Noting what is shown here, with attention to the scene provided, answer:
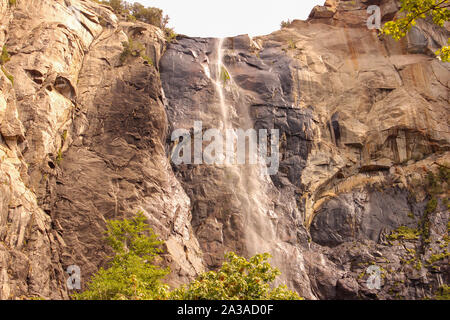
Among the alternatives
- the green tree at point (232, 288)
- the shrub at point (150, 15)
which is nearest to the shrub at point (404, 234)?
the green tree at point (232, 288)

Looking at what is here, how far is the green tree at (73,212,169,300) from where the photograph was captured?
14836 mm

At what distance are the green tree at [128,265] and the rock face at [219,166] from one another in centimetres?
116

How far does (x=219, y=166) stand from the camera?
1009 inches

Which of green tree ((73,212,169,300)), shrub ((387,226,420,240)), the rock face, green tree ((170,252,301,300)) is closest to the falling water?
the rock face

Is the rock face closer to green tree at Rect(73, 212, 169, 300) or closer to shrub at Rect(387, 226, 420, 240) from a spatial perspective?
shrub at Rect(387, 226, 420, 240)

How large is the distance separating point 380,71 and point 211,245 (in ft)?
65.1

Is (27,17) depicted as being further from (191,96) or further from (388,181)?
(388,181)

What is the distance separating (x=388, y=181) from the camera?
27.1 metres

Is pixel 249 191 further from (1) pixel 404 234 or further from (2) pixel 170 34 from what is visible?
(2) pixel 170 34

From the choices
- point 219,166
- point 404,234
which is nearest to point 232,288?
point 219,166

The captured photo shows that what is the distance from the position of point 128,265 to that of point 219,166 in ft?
33.8

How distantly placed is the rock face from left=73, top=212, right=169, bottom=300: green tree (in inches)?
45.8
